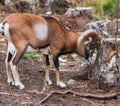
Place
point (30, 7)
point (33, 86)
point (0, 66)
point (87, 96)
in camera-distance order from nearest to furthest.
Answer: point (87, 96)
point (33, 86)
point (0, 66)
point (30, 7)

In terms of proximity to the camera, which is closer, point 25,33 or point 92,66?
point 25,33

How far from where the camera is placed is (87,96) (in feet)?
25.7

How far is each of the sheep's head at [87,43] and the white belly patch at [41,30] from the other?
746 millimetres

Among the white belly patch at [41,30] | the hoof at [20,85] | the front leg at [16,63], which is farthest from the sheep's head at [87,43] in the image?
the hoof at [20,85]

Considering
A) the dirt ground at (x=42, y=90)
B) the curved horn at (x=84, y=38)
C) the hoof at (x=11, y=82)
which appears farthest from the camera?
the curved horn at (x=84, y=38)

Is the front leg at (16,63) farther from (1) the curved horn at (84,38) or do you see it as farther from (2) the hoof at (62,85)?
(1) the curved horn at (84,38)

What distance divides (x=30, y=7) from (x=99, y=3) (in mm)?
3087

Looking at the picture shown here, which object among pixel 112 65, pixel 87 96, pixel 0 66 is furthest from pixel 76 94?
pixel 0 66

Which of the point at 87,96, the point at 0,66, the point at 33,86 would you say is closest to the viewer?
the point at 87,96

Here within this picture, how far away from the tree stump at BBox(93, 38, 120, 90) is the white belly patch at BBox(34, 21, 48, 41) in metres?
1.08

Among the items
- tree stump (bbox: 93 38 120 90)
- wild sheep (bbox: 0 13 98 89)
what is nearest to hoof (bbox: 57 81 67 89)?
wild sheep (bbox: 0 13 98 89)

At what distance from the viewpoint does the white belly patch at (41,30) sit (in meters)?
8.33

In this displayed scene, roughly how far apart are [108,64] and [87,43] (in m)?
0.79

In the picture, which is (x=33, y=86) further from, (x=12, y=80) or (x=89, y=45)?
(x=89, y=45)
